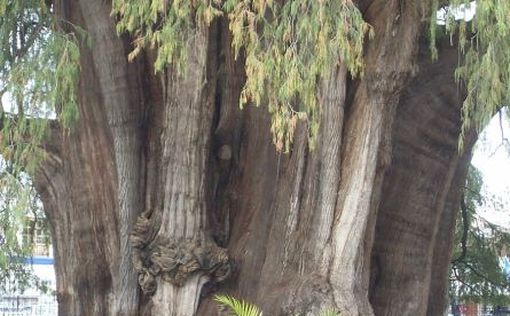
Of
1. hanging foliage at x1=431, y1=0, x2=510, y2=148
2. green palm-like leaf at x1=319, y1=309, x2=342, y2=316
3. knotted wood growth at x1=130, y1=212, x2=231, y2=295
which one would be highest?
hanging foliage at x1=431, y1=0, x2=510, y2=148

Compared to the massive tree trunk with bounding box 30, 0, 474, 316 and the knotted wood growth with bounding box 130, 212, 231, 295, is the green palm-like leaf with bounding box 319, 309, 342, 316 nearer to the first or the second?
the massive tree trunk with bounding box 30, 0, 474, 316

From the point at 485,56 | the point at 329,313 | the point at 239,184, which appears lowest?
the point at 329,313

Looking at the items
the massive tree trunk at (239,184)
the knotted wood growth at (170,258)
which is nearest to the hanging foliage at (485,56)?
the massive tree trunk at (239,184)

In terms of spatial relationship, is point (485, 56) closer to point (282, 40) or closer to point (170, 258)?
point (282, 40)

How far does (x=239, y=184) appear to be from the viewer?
870 cm

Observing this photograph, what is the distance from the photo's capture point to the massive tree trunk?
750 cm

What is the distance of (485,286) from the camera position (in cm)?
1614

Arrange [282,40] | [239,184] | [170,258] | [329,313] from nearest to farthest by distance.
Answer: [282,40] < [329,313] < [170,258] < [239,184]

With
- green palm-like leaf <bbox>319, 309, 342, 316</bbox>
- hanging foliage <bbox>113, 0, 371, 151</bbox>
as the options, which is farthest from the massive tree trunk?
hanging foliage <bbox>113, 0, 371, 151</bbox>

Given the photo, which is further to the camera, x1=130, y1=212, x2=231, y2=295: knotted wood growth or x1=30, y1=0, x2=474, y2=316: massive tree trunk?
x1=130, y1=212, x2=231, y2=295: knotted wood growth

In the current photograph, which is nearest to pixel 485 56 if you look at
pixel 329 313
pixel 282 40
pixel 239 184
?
pixel 282 40

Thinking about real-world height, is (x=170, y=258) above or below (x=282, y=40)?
below

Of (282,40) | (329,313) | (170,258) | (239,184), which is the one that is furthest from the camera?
(239,184)

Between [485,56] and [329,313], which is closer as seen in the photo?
[485,56]
